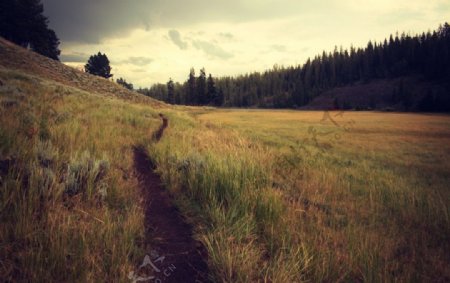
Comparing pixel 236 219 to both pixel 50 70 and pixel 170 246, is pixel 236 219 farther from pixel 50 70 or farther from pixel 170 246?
pixel 50 70

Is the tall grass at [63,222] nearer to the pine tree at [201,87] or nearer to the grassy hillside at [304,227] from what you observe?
the grassy hillside at [304,227]

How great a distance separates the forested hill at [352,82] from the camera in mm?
94312

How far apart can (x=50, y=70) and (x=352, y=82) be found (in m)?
133

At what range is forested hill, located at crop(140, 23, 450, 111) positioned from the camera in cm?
9431

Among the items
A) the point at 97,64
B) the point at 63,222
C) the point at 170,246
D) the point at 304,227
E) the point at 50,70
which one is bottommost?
the point at 304,227

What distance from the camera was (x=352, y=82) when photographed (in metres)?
131

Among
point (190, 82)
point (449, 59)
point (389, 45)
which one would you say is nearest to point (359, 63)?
point (389, 45)

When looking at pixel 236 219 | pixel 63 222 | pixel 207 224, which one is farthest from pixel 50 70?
pixel 236 219

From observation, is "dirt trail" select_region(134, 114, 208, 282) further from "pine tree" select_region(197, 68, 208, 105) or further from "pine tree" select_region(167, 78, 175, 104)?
"pine tree" select_region(167, 78, 175, 104)

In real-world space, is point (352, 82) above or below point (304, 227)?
above

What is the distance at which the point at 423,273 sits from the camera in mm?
2842

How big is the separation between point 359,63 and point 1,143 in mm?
152228

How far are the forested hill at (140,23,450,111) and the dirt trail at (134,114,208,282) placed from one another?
87.0 metres

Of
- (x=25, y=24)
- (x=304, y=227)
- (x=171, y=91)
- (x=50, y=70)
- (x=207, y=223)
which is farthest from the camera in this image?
(x=171, y=91)
